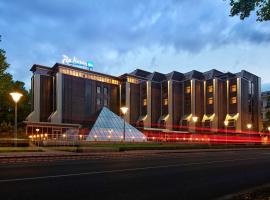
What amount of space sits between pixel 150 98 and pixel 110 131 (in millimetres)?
38738

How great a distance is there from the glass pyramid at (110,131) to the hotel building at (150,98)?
1384cm

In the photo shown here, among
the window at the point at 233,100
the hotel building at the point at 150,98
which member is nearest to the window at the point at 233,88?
the hotel building at the point at 150,98

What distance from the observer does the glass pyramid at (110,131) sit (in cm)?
5622

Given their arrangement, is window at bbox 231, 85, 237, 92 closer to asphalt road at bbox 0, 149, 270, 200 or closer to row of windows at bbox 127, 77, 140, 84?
row of windows at bbox 127, 77, 140, 84

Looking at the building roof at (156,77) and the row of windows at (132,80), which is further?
the building roof at (156,77)

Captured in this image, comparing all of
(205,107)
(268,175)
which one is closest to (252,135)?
(205,107)

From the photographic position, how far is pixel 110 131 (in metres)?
57.9

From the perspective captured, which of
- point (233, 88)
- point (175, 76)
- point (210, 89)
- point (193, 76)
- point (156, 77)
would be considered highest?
point (175, 76)

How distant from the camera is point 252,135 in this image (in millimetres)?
87188

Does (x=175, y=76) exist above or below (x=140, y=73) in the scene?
below

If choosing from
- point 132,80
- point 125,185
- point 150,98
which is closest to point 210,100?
point 150,98

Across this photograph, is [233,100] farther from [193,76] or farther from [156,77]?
[156,77]

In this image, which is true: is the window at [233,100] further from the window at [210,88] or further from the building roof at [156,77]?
the building roof at [156,77]

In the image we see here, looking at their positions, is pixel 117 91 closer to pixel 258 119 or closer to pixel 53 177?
pixel 258 119
